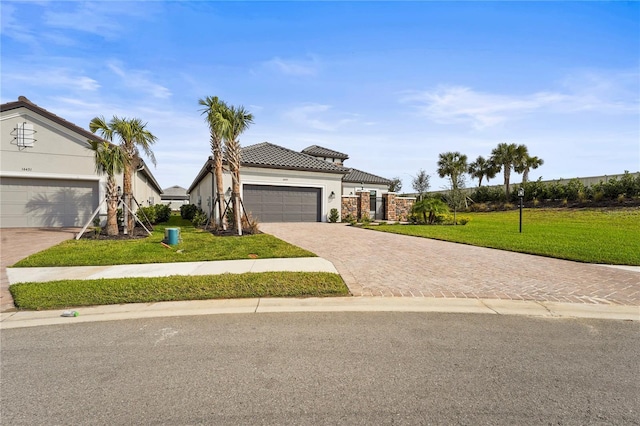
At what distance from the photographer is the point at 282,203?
2102 cm

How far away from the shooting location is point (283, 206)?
21062 mm

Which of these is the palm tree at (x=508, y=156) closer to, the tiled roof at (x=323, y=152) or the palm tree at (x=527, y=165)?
the palm tree at (x=527, y=165)

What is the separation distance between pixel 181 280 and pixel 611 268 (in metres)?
10.1

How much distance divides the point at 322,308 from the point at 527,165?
43556 millimetres

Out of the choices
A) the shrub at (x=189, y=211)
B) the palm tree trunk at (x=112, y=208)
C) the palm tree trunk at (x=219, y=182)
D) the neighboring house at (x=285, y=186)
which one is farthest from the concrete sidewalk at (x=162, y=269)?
the shrub at (x=189, y=211)

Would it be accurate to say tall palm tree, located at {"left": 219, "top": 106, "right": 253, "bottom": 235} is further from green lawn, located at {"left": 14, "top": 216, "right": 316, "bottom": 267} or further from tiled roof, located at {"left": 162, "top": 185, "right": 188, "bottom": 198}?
tiled roof, located at {"left": 162, "top": 185, "right": 188, "bottom": 198}

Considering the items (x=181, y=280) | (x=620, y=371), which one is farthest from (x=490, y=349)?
(x=181, y=280)

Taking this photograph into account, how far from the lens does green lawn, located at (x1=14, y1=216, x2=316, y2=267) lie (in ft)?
26.9

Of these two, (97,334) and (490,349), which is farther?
(97,334)

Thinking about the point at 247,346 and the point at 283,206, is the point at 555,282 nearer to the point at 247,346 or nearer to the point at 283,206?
the point at 247,346

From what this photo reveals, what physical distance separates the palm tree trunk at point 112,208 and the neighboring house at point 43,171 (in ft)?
10.0

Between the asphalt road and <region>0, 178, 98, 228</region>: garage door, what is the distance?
1568cm

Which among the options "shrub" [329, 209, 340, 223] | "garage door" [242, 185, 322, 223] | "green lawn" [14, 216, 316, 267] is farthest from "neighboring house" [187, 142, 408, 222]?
"green lawn" [14, 216, 316, 267]

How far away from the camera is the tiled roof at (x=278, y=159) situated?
20156mm
